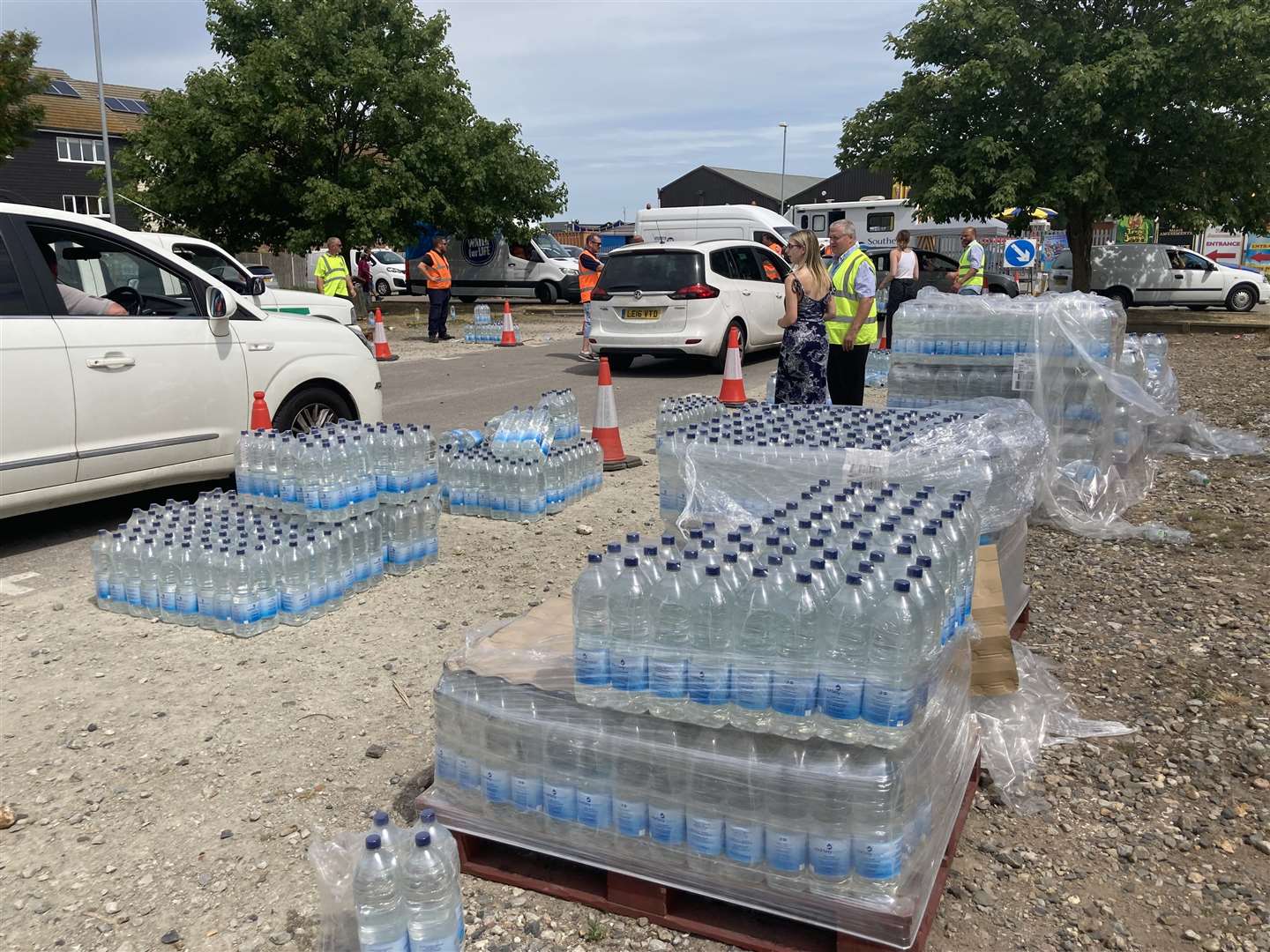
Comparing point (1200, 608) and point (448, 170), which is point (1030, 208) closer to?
point (448, 170)

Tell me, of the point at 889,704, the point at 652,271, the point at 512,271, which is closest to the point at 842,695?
the point at 889,704

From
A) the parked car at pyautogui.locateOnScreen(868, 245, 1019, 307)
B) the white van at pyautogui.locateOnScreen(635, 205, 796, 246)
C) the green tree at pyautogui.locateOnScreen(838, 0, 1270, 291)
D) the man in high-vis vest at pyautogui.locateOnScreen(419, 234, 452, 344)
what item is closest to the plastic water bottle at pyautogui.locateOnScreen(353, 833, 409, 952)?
the man in high-vis vest at pyautogui.locateOnScreen(419, 234, 452, 344)

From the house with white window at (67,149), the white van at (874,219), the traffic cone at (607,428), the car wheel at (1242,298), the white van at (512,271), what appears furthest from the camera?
the house with white window at (67,149)

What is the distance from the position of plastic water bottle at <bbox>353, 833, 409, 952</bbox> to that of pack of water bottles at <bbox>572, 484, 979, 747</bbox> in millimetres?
715

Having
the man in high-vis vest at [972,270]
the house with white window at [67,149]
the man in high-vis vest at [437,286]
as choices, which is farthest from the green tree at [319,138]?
the house with white window at [67,149]

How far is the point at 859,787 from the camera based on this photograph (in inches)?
103

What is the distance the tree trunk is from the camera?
2116 cm

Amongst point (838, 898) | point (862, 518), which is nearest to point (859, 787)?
point (838, 898)

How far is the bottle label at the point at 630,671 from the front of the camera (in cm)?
282

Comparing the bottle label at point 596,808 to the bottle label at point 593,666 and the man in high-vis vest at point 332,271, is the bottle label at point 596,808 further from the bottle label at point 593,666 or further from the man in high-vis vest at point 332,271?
the man in high-vis vest at point 332,271

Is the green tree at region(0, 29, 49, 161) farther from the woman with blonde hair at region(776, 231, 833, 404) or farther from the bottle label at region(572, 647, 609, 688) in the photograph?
the bottle label at region(572, 647, 609, 688)

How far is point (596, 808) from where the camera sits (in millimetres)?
2938

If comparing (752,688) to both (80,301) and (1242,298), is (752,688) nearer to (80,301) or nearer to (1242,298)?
(80,301)

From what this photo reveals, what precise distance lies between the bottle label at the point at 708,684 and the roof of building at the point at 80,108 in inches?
1958
